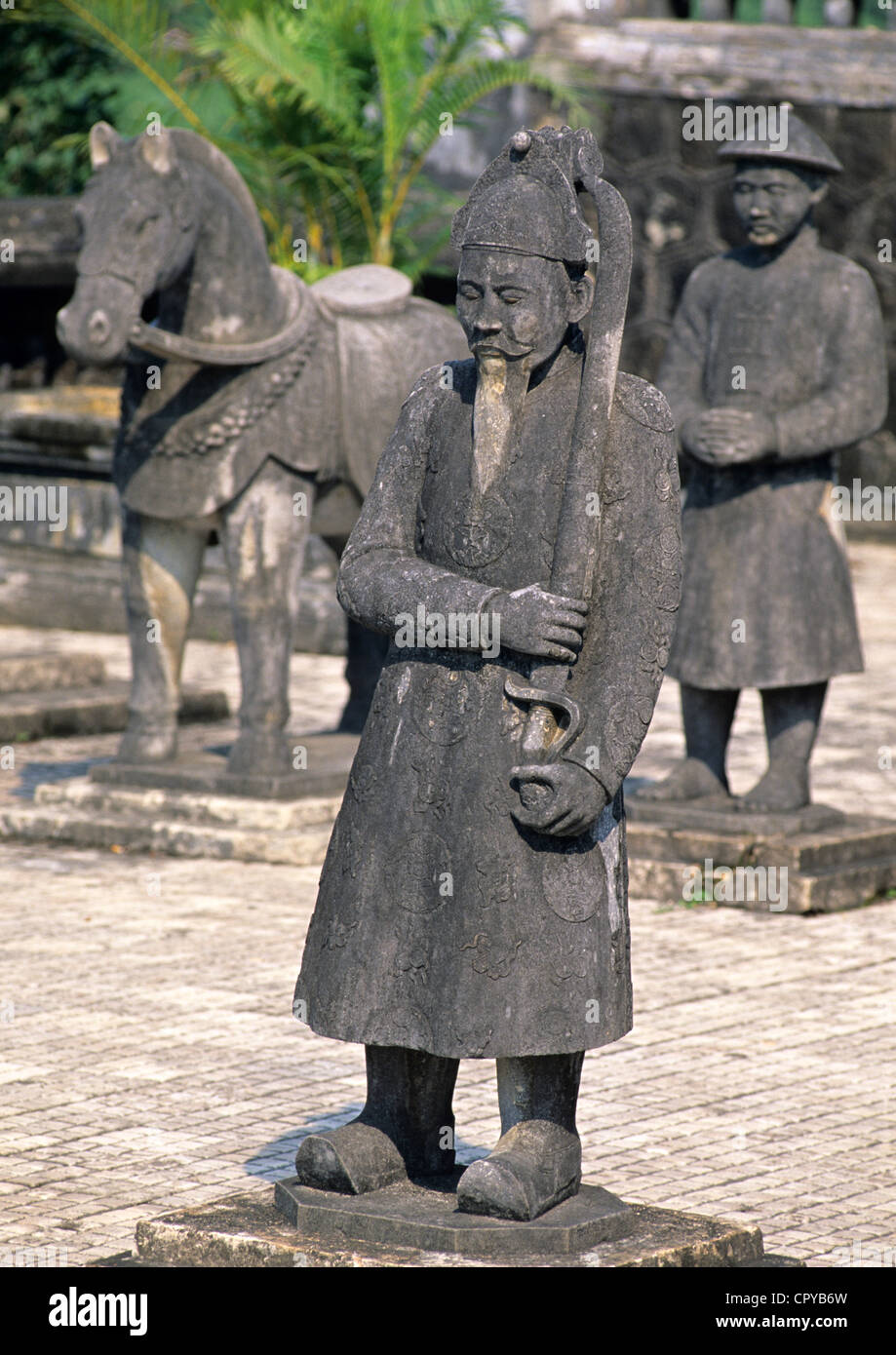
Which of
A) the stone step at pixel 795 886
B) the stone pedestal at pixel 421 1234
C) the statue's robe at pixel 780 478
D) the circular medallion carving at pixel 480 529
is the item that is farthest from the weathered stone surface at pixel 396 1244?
the statue's robe at pixel 780 478

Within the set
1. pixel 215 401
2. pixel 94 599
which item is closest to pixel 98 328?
pixel 215 401

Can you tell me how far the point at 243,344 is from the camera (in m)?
8.39

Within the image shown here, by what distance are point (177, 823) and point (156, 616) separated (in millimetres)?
797

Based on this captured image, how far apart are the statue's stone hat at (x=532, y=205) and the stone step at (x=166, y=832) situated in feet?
14.1

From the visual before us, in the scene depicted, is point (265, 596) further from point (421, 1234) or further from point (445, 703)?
point (421, 1234)

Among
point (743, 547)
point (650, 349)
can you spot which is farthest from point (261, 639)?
point (650, 349)

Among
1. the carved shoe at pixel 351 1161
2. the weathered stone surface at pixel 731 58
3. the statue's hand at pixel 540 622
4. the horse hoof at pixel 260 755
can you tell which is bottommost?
the carved shoe at pixel 351 1161

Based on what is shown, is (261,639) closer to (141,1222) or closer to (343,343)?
(343,343)

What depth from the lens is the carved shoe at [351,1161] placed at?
4301mm

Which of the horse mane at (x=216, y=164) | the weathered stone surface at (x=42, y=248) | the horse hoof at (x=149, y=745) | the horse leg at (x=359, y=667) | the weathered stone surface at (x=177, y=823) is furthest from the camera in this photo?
the weathered stone surface at (x=42, y=248)

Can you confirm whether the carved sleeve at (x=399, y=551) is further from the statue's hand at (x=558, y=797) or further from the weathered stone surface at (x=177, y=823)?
the weathered stone surface at (x=177, y=823)

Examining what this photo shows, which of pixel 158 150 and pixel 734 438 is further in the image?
pixel 158 150

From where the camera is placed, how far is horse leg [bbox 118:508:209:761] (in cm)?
865

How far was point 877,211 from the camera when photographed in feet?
53.3
